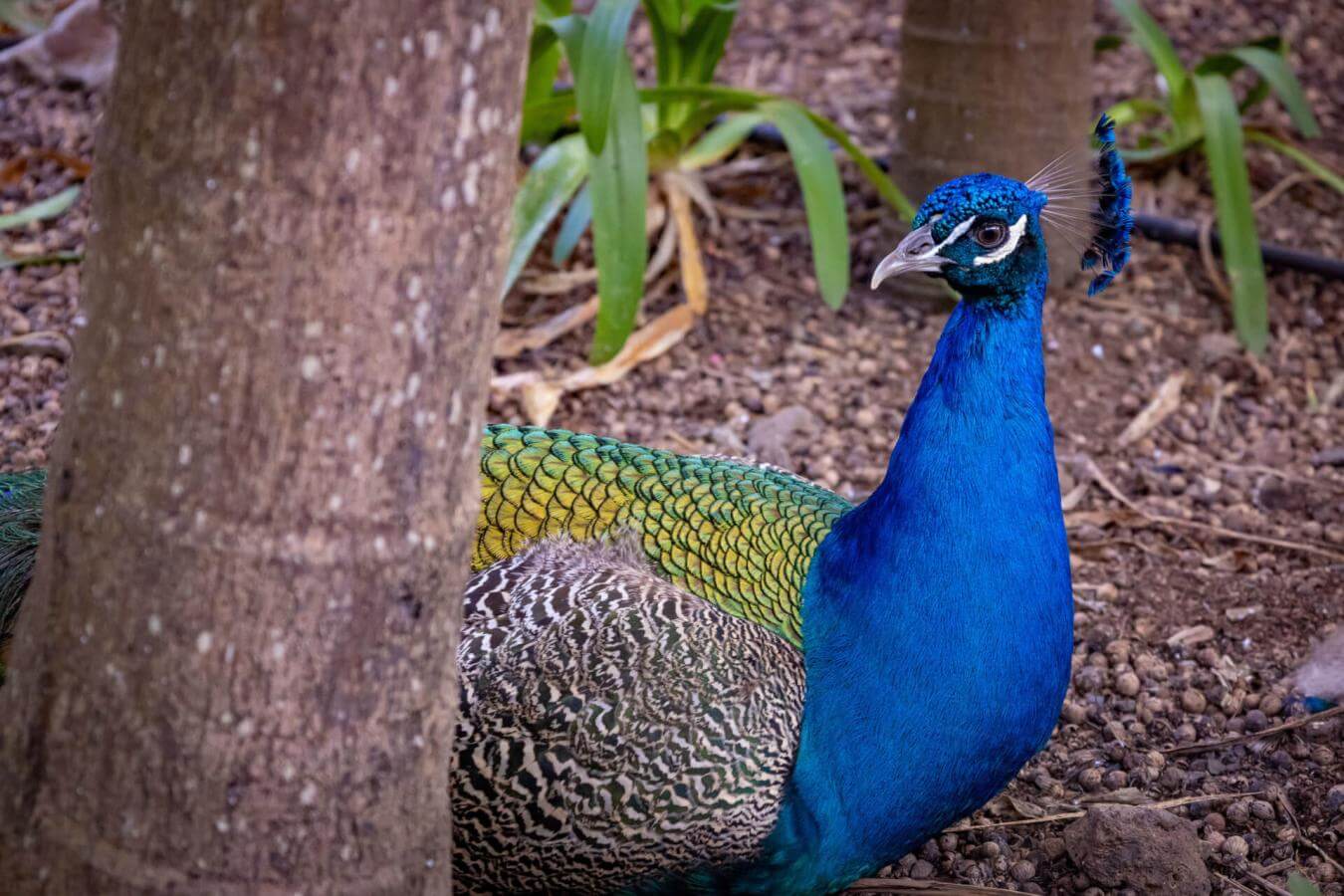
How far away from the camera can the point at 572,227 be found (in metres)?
4.28

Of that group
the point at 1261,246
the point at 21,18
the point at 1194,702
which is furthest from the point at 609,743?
the point at 21,18

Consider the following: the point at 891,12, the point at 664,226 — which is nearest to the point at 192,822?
the point at 664,226

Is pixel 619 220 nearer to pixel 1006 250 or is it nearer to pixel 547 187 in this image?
pixel 547 187

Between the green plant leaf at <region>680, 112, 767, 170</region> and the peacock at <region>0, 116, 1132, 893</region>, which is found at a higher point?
the green plant leaf at <region>680, 112, 767, 170</region>

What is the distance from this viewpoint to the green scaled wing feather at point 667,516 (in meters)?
2.50

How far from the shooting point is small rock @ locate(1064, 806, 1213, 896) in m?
2.54

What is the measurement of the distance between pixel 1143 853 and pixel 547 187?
248cm

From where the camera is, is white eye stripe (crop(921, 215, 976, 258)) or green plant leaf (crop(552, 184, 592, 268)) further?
green plant leaf (crop(552, 184, 592, 268))

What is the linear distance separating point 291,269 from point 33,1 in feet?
15.7

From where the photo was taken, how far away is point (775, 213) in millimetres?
4883

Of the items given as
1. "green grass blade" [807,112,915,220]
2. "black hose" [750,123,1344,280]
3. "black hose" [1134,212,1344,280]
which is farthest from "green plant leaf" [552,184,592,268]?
"black hose" [1134,212,1344,280]

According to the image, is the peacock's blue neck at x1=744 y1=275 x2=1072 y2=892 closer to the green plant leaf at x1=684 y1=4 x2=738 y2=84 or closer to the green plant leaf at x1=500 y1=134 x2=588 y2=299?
the green plant leaf at x1=500 y1=134 x2=588 y2=299

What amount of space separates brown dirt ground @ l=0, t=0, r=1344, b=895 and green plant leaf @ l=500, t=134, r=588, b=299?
347 mm

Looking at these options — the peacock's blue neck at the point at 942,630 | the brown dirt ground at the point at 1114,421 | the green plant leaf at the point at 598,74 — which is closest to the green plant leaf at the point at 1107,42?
the brown dirt ground at the point at 1114,421
